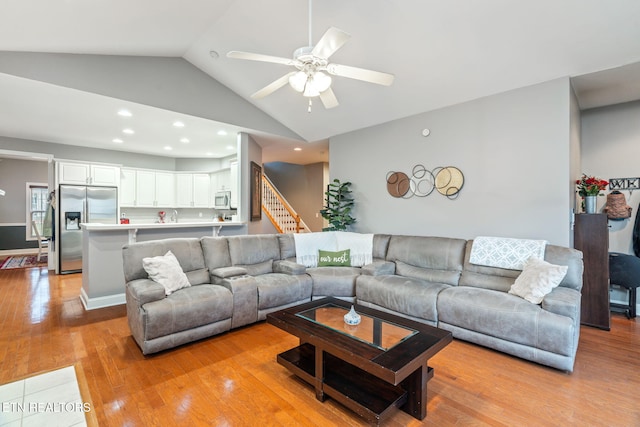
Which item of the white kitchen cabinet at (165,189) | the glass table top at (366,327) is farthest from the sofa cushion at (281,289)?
the white kitchen cabinet at (165,189)

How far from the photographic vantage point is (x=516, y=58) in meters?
3.21

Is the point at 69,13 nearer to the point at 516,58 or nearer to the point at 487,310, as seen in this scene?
the point at 516,58

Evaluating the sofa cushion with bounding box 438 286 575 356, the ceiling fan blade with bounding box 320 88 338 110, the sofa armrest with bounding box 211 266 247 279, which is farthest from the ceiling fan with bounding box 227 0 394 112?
the sofa cushion with bounding box 438 286 575 356

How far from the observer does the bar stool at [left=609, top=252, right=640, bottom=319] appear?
3.51 metres

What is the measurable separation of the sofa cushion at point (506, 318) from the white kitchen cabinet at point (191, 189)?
6486 millimetres

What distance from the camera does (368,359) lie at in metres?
1.78

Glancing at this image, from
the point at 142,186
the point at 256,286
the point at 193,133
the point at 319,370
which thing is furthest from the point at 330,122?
the point at 142,186

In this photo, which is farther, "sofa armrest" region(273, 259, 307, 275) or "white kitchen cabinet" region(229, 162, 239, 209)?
"white kitchen cabinet" region(229, 162, 239, 209)

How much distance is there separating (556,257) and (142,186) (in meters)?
7.93

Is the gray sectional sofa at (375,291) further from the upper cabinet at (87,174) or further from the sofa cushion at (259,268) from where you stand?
the upper cabinet at (87,174)

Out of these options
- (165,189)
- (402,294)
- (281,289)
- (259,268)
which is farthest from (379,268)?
(165,189)

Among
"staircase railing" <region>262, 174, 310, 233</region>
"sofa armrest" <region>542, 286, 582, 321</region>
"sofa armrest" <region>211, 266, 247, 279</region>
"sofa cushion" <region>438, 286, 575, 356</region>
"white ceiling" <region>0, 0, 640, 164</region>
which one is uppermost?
"white ceiling" <region>0, 0, 640, 164</region>

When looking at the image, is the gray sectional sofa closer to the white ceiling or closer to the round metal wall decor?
the round metal wall decor

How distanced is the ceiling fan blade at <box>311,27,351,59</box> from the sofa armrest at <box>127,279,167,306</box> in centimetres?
250
